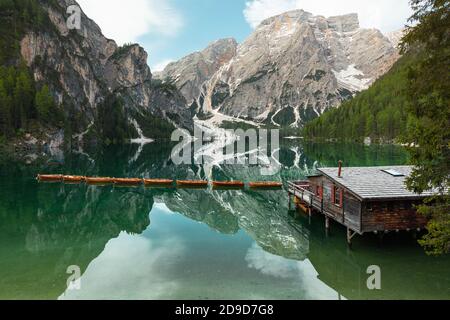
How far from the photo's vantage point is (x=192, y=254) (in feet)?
90.9

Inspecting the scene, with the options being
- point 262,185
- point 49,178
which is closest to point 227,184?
point 262,185

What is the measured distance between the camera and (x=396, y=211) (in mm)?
27703

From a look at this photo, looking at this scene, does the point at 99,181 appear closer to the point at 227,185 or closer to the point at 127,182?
the point at 127,182

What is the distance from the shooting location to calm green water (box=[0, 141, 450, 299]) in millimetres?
21047

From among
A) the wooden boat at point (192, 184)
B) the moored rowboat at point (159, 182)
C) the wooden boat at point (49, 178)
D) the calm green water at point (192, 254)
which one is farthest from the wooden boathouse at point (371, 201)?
the wooden boat at point (49, 178)

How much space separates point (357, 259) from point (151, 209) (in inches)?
1082

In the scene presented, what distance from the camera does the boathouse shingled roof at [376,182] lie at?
89.2 ft

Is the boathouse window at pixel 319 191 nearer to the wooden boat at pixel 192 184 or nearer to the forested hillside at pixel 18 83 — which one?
the wooden boat at pixel 192 184

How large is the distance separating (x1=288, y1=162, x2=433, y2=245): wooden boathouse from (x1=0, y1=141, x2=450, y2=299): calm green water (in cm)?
197

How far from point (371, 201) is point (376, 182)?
344 cm
